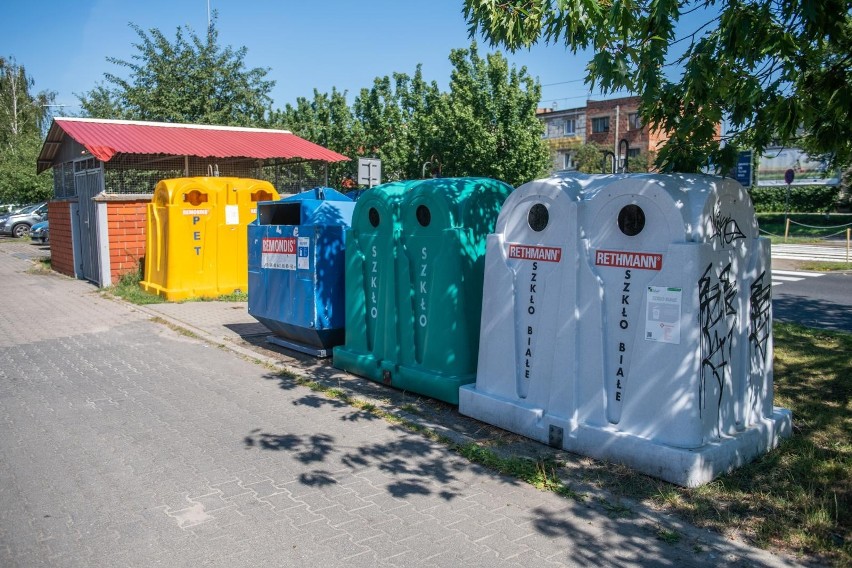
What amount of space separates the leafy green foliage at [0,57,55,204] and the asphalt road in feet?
118

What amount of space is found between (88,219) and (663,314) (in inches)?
544

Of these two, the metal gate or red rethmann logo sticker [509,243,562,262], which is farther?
the metal gate

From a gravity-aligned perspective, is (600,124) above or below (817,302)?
above

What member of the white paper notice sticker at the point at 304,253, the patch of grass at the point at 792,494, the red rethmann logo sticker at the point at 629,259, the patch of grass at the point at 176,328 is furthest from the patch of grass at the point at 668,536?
the patch of grass at the point at 176,328

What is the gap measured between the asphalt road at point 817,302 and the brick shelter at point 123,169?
1128 cm

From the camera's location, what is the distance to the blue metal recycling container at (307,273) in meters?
7.64

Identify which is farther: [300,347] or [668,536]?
[300,347]

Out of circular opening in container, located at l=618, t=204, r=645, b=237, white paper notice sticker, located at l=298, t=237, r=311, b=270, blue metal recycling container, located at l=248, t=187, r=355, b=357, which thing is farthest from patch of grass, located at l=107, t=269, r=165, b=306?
circular opening in container, located at l=618, t=204, r=645, b=237

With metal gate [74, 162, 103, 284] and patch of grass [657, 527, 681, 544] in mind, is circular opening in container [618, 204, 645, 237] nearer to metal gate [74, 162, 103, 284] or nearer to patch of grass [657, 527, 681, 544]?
patch of grass [657, 527, 681, 544]

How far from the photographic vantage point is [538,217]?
521cm

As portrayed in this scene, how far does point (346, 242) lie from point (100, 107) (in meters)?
34.2

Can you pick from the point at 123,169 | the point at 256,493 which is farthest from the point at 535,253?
the point at 123,169

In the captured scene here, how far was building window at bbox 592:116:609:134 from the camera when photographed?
50.1 meters

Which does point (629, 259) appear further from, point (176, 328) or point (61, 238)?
point (61, 238)
